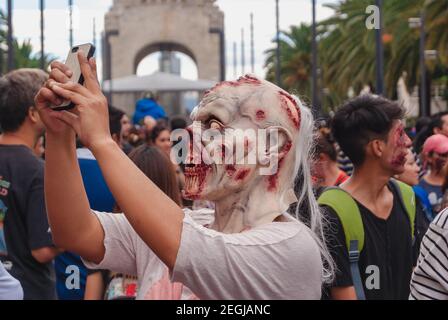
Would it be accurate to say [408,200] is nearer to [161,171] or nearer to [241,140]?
[161,171]

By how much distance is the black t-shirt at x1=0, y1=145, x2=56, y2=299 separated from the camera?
17.4ft

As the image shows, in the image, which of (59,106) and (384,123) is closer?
(59,106)

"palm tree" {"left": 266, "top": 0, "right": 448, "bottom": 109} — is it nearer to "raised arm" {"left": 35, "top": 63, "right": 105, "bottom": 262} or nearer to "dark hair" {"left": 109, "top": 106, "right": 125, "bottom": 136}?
"dark hair" {"left": 109, "top": 106, "right": 125, "bottom": 136}

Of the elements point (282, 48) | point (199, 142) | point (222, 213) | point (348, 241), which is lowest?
point (348, 241)

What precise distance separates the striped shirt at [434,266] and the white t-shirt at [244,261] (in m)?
0.57

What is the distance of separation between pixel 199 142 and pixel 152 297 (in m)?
0.63

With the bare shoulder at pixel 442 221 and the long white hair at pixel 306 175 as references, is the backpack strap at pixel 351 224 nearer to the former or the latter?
the bare shoulder at pixel 442 221

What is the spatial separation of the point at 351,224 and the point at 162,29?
73066 mm

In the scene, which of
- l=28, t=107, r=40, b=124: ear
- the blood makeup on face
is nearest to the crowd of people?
the blood makeup on face

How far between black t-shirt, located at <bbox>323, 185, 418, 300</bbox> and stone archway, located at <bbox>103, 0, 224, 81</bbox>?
70.7 m

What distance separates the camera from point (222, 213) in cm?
296

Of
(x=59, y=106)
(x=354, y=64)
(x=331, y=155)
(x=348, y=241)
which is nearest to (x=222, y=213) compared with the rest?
(x=59, y=106)
